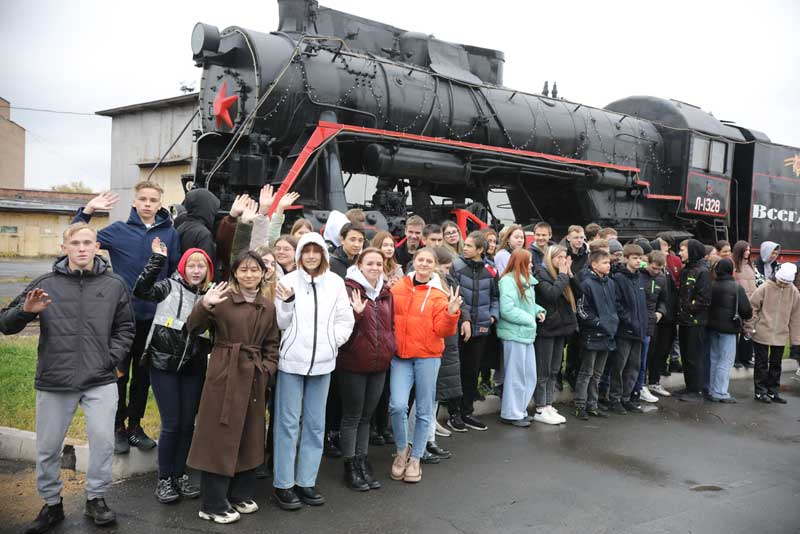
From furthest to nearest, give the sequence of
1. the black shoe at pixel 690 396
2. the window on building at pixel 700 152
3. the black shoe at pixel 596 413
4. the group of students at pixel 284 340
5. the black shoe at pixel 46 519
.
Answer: the window on building at pixel 700 152 → the black shoe at pixel 690 396 → the black shoe at pixel 596 413 → the group of students at pixel 284 340 → the black shoe at pixel 46 519

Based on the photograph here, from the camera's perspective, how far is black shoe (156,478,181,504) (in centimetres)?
410

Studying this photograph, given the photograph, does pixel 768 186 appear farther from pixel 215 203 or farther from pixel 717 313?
pixel 215 203

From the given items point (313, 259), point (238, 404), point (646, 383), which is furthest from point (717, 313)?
point (238, 404)

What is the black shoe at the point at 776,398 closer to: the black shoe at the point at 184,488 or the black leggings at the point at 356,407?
the black leggings at the point at 356,407

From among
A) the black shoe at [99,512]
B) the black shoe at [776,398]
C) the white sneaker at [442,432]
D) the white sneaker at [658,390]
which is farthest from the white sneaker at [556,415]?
the black shoe at [99,512]

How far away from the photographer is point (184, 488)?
4215 mm

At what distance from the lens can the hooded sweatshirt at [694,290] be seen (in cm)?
783

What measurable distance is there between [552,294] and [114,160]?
23.4 metres

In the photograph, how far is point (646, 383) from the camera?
26.5 ft

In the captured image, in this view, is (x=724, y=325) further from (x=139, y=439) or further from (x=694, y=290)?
(x=139, y=439)

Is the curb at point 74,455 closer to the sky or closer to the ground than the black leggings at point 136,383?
closer to the ground

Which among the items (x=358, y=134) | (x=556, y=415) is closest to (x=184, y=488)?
(x=556, y=415)

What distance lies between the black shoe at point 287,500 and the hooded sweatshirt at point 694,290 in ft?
18.5

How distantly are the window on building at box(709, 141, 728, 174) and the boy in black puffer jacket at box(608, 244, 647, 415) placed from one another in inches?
338
